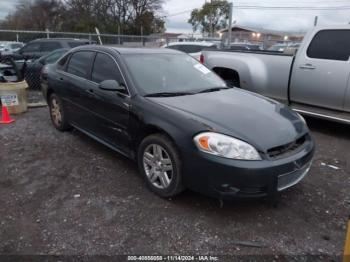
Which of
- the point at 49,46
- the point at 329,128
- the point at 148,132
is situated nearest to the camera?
the point at 148,132

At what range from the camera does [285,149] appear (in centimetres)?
306

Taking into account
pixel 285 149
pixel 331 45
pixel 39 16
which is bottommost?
pixel 285 149

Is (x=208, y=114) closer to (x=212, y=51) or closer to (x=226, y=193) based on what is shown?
(x=226, y=193)

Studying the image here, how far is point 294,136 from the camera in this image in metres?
3.20

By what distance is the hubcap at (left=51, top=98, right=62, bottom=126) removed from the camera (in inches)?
215

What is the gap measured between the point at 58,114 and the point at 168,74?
251 cm

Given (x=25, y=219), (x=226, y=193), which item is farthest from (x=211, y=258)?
(x=25, y=219)

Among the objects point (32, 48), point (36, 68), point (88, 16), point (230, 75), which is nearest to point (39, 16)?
point (88, 16)

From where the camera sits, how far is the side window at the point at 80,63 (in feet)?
14.9

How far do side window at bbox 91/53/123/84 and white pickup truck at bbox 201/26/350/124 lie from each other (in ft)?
10.2

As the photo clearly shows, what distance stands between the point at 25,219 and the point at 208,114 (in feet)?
6.77

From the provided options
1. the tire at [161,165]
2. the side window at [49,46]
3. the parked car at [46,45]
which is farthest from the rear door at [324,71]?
the side window at [49,46]

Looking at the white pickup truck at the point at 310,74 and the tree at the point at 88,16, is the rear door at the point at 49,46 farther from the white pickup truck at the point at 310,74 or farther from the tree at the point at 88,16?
the tree at the point at 88,16

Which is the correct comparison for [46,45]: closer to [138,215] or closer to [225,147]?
[138,215]
